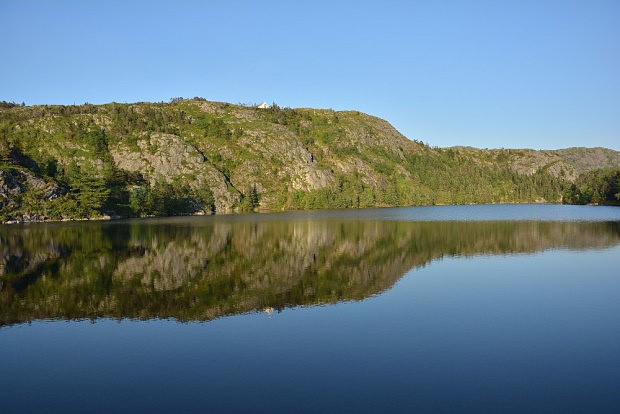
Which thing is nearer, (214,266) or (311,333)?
(311,333)

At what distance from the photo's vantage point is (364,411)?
69.7 ft

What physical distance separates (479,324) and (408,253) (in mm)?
37009

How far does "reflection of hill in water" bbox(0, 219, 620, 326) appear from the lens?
4253 centimetres

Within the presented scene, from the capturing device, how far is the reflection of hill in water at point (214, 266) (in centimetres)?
4253

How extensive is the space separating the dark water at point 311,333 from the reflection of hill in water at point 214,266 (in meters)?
0.37

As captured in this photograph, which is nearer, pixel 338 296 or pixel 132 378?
pixel 132 378

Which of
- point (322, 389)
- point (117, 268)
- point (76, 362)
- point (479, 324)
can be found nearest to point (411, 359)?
point (322, 389)

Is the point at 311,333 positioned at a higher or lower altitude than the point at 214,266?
lower

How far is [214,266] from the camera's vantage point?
6072cm

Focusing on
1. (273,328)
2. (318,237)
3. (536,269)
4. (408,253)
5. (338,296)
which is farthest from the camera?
(318,237)

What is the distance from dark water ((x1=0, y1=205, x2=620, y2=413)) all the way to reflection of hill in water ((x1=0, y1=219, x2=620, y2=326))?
37cm

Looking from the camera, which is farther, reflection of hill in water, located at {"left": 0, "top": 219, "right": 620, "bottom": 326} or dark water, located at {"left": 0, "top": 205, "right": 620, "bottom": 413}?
reflection of hill in water, located at {"left": 0, "top": 219, "right": 620, "bottom": 326}

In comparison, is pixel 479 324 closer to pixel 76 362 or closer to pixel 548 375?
pixel 548 375

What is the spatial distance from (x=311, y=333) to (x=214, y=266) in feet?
98.0
